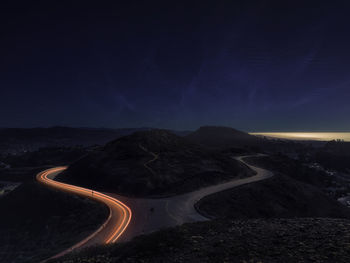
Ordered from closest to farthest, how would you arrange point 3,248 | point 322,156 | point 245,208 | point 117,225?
1. point 117,225
2. point 3,248
3. point 245,208
4. point 322,156

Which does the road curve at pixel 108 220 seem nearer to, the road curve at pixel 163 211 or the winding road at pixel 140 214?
the winding road at pixel 140 214

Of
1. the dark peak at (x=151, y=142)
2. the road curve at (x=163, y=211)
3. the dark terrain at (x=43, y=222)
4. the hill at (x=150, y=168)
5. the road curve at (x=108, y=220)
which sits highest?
the dark peak at (x=151, y=142)

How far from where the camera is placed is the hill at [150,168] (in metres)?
48.6

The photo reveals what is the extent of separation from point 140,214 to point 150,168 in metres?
25.1

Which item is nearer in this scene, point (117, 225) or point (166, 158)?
point (117, 225)

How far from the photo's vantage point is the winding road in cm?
2599

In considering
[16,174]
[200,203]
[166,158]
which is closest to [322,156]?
[166,158]

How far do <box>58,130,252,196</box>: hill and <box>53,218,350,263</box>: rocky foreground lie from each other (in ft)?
88.2

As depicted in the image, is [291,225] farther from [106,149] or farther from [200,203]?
[106,149]

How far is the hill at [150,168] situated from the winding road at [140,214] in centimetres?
411

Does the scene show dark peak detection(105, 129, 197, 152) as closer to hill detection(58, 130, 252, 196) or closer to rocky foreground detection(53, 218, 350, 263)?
Answer: hill detection(58, 130, 252, 196)

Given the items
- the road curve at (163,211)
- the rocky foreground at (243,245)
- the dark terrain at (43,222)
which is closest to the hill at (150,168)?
the road curve at (163,211)

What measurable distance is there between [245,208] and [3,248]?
46.1 metres

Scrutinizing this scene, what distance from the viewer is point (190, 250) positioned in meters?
14.8
